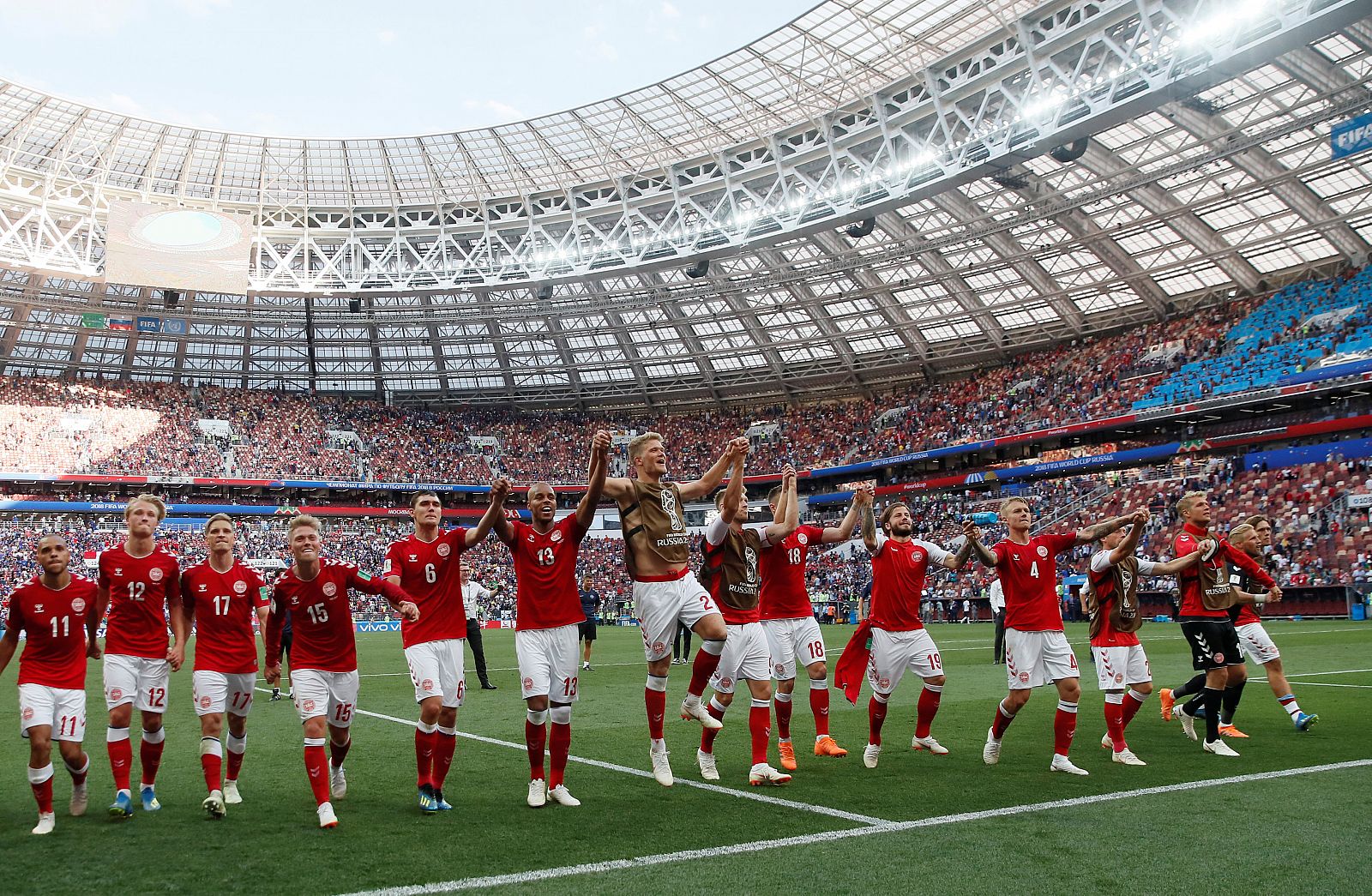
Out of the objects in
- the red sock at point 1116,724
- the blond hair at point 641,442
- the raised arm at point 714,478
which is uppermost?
the blond hair at point 641,442

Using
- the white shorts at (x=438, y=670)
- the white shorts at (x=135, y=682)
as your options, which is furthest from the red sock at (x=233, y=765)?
the white shorts at (x=438, y=670)

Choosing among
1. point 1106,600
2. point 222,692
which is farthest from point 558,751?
point 1106,600

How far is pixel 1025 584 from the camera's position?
27.8ft

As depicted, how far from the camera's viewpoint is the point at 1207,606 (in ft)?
31.8

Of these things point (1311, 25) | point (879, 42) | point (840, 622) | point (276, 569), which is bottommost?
point (840, 622)

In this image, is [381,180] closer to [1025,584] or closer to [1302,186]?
[1302,186]

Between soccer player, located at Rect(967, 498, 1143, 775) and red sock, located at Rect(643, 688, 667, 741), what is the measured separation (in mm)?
2846

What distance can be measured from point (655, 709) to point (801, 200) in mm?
28199

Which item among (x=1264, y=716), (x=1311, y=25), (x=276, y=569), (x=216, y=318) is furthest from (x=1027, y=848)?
(x=216, y=318)

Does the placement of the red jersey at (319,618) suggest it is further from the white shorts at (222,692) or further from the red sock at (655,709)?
the red sock at (655,709)

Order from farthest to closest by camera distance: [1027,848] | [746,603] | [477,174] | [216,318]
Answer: [216,318]
[477,174]
[746,603]
[1027,848]

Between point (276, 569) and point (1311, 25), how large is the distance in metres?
42.9

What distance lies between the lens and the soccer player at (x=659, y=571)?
24.3 feet

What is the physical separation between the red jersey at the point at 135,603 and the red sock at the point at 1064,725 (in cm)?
685
